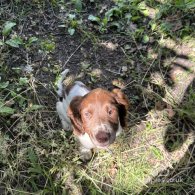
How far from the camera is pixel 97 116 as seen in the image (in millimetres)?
4043

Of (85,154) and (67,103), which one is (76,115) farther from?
(85,154)

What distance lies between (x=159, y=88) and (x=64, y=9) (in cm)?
185

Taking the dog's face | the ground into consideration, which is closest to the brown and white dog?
the dog's face

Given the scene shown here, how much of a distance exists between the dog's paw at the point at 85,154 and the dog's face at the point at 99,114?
43cm

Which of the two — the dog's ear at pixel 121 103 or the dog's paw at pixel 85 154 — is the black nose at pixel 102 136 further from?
the dog's paw at pixel 85 154

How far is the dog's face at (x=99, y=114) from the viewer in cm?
400

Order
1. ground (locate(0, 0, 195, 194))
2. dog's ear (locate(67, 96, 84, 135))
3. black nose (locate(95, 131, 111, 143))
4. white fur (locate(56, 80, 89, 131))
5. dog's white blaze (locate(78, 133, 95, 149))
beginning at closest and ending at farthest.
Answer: black nose (locate(95, 131, 111, 143)), dog's ear (locate(67, 96, 84, 135)), dog's white blaze (locate(78, 133, 95, 149)), ground (locate(0, 0, 195, 194)), white fur (locate(56, 80, 89, 131))

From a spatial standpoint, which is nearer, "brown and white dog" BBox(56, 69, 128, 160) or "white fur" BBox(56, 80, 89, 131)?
"brown and white dog" BBox(56, 69, 128, 160)

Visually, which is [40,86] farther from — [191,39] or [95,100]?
[191,39]

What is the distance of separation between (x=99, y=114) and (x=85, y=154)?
871mm

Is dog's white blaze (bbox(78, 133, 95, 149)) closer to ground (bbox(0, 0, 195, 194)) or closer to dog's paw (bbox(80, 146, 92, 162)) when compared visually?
dog's paw (bbox(80, 146, 92, 162))

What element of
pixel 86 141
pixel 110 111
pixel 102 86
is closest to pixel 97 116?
pixel 110 111

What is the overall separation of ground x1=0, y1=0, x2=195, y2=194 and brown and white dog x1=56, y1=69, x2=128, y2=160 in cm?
44

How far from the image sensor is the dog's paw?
4.73 m
